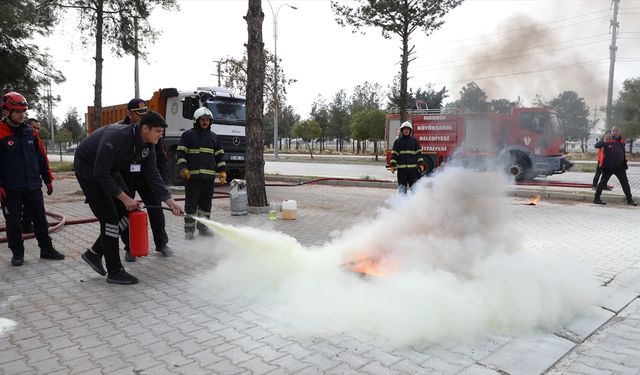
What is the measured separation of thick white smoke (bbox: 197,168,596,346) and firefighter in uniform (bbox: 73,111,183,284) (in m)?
0.92

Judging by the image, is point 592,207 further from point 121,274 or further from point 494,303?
point 121,274

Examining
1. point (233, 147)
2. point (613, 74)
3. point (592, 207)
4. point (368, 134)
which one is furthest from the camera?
point (368, 134)

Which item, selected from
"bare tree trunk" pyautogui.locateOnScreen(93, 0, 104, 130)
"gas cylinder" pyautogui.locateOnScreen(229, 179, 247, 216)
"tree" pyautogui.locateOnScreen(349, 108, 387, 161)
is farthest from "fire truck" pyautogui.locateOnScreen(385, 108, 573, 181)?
"tree" pyautogui.locateOnScreen(349, 108, 387, 161)

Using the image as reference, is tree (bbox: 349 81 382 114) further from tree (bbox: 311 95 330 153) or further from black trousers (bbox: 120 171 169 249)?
black trousers (bbox: 120 171 169 249)

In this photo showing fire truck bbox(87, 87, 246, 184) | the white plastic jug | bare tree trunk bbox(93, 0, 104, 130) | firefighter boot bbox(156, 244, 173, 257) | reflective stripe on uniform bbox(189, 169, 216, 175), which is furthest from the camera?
fire truck bbox(87, 87, 246, 184)

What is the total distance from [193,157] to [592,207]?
890 cm

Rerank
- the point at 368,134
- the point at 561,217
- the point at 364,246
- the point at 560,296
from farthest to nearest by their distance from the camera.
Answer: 1. the point at 368,134
2. the point at 561,217
3. the point at 364,246
4. the point at 560,296

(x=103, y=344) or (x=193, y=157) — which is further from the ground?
(x=193, y=157)

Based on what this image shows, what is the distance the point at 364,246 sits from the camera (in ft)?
15.1

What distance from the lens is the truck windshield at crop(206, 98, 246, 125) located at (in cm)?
1388

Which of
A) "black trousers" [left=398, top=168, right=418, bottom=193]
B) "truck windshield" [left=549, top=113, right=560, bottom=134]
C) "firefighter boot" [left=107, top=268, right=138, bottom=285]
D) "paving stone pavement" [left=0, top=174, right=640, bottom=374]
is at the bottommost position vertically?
"paving stone pavement" [left=0, top=174, right=640, bottom=374]

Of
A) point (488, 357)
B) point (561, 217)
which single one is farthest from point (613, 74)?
point (488, 357)

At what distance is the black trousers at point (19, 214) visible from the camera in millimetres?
5125

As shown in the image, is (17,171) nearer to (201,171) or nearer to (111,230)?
(111,230)
